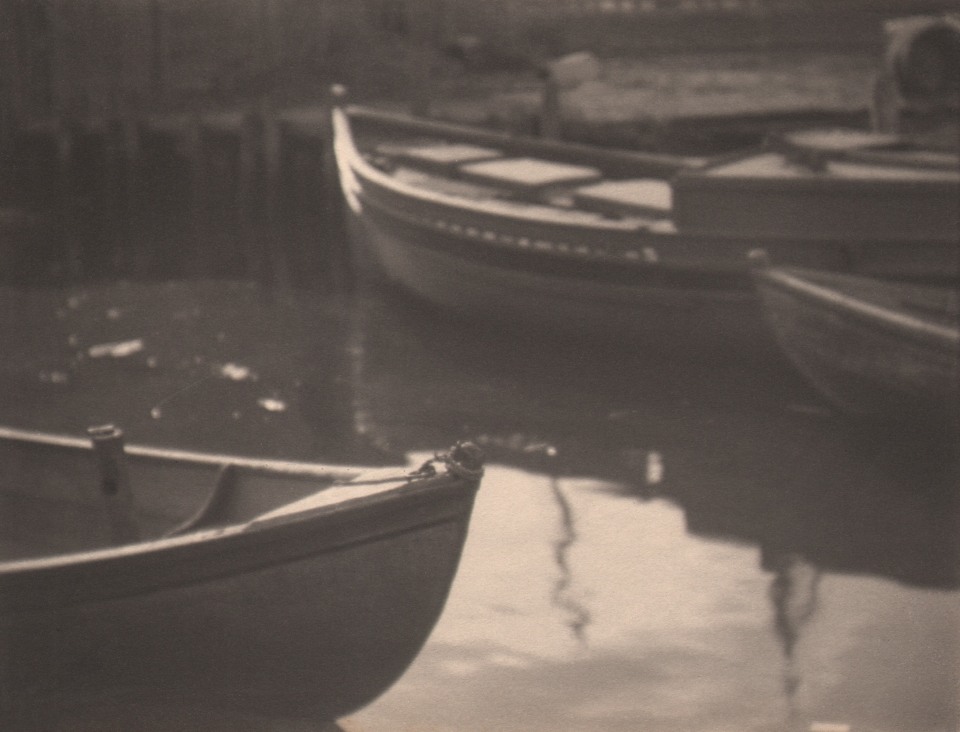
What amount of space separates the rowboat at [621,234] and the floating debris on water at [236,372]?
76.2 inches

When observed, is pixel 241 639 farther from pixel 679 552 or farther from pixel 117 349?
pixel 117 349

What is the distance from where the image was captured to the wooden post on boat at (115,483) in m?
5.66

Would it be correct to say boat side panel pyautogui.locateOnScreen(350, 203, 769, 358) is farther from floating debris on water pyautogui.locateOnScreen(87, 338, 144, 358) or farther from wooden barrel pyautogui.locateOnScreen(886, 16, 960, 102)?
wooden barrel pyautogui.locateOnScreen(886, 16, 960, 102)

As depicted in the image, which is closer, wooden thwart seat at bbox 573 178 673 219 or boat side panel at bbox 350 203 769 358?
boat side panel at bbox 350 203 769 358

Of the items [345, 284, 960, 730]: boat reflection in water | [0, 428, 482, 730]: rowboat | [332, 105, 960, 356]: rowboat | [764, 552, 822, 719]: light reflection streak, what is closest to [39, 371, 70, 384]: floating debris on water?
[345, 284, 960, 730]: boat reflection in water

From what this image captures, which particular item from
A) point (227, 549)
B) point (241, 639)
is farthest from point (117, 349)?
point (227, 549)

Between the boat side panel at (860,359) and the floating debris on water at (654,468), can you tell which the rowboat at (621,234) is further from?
the floating debris on water at (654,468)

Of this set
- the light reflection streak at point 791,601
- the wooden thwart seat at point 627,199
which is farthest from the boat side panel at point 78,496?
the wooden thwart seat at point 627,199

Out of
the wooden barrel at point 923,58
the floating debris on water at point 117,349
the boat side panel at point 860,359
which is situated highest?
the wooden barrel at point 923,58

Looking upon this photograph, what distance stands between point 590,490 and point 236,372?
3.49 m

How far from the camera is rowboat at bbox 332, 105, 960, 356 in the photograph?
9570mm

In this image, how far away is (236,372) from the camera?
35.0ft

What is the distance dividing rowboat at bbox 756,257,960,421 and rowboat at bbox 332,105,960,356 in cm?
52

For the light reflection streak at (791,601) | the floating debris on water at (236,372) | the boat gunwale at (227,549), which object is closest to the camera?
the boat gunwale at (227,549)
